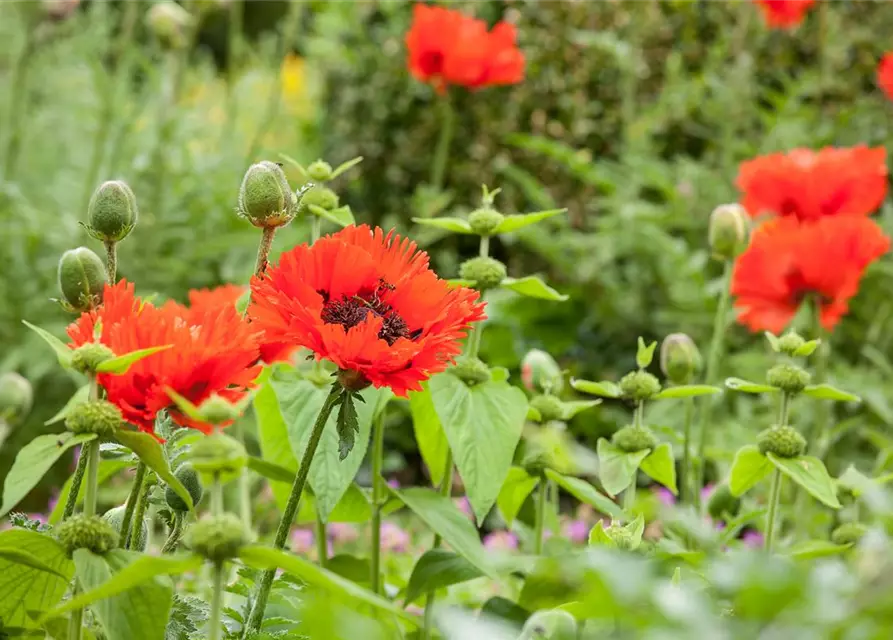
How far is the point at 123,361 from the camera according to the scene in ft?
1.97

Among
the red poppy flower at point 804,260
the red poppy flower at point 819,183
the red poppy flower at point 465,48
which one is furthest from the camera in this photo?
the red poppy flower at point 465,48

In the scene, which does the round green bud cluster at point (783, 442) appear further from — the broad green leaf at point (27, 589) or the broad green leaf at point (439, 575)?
the broad green leaf at point (27, 589)

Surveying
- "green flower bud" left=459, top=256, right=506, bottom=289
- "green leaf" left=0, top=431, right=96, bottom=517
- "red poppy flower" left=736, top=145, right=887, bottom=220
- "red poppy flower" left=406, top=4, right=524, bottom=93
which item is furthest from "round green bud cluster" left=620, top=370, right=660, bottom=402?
"red poppy flower" left=406, top=4, right=524, bottom=93

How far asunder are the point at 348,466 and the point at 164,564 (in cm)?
30

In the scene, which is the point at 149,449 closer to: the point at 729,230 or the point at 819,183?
the point at 729,230

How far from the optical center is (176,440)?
781 mm

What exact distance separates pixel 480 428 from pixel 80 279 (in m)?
0.32

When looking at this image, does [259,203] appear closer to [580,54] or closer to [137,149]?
[137,149]

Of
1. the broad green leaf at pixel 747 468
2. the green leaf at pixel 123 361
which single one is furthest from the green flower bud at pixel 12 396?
the broad green leaf at pixel 747 468

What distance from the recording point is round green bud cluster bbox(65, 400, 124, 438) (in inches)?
24.3

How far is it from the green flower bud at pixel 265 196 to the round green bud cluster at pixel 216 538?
282 millimetres

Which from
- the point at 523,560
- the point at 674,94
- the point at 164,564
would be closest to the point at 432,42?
the point at 674,94

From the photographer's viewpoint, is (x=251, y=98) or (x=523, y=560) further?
(x=251, y=98)

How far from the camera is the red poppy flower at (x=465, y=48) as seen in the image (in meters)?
2.10
